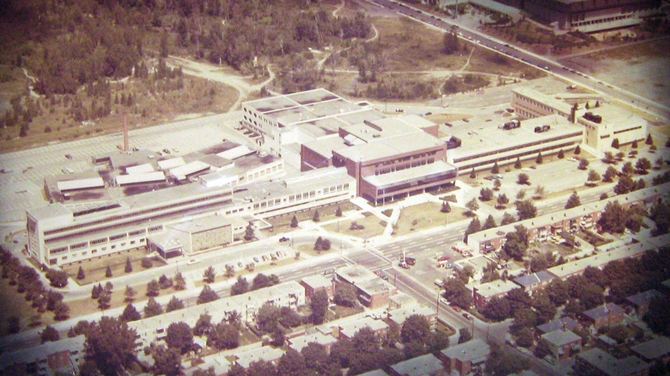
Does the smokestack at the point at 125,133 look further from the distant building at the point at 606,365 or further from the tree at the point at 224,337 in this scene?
the distant building at the point at 606,365

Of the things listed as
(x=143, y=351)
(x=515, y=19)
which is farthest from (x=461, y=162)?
(x=515, y=19)

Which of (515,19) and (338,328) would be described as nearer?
(338,328)

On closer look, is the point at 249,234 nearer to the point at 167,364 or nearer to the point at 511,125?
the point at 167,364

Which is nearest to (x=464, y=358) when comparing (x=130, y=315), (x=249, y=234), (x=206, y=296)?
(x=206, y=296)

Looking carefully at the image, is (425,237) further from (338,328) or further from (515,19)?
(515,19)

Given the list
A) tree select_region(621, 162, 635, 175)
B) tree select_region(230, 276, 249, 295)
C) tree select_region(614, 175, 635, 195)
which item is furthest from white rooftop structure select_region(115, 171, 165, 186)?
tree select_region(621, 162, 635, 175)

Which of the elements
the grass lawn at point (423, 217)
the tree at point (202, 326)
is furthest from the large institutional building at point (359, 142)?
the tree at point (202, 326)

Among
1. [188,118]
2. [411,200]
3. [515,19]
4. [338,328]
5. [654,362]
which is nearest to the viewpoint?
[654,362]
